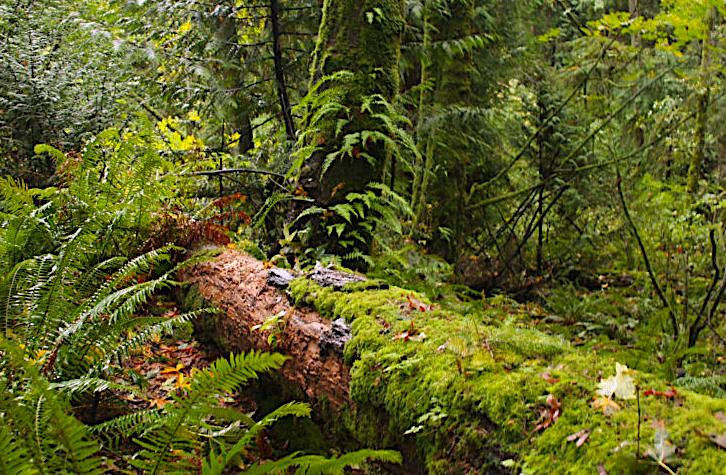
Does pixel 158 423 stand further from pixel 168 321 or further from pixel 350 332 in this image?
pixel 350 332

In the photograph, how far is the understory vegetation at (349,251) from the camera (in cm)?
173

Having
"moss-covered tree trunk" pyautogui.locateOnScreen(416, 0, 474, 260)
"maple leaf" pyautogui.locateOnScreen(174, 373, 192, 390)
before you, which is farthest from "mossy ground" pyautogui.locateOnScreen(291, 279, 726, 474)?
"moss-covered tree trunk" pyautogui.locateOnScreen(416, 0, 474, 260)

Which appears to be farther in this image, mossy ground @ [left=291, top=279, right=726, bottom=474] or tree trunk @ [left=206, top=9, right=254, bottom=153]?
tree trunk @ [left=206, top=9, right=254, bottom=153]

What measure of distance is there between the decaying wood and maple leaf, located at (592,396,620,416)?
1247 mm

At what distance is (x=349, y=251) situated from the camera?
4.22 metres

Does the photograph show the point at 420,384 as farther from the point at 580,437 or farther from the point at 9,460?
the point at 9,460

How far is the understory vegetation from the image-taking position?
1729 mm

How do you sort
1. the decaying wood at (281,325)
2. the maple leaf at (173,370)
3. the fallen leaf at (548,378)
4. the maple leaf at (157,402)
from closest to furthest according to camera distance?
the fallen leaf at (548,378) < the decaying wood at (281,325) < the maple leaf at (157,402) < the maple leaf at (173,370)

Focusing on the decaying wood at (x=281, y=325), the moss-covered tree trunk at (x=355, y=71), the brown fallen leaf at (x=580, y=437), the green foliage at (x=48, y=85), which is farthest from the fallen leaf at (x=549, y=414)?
the green foliage at (x=48, y=85)

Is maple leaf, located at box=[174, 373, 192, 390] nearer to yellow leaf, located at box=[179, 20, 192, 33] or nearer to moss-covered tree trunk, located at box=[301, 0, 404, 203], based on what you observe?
moss-covered tree trunk, located at box=[301, 0, 404, 203]

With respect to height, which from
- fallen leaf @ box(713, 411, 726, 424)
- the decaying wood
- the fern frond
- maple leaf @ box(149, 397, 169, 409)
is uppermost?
the fern frond

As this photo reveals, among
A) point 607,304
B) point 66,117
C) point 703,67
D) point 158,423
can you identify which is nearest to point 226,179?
point 66,117

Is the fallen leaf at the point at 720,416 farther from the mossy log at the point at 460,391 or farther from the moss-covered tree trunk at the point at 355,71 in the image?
the moss-covered tree trunk at the point at 355,71

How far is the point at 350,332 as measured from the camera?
2.70m
